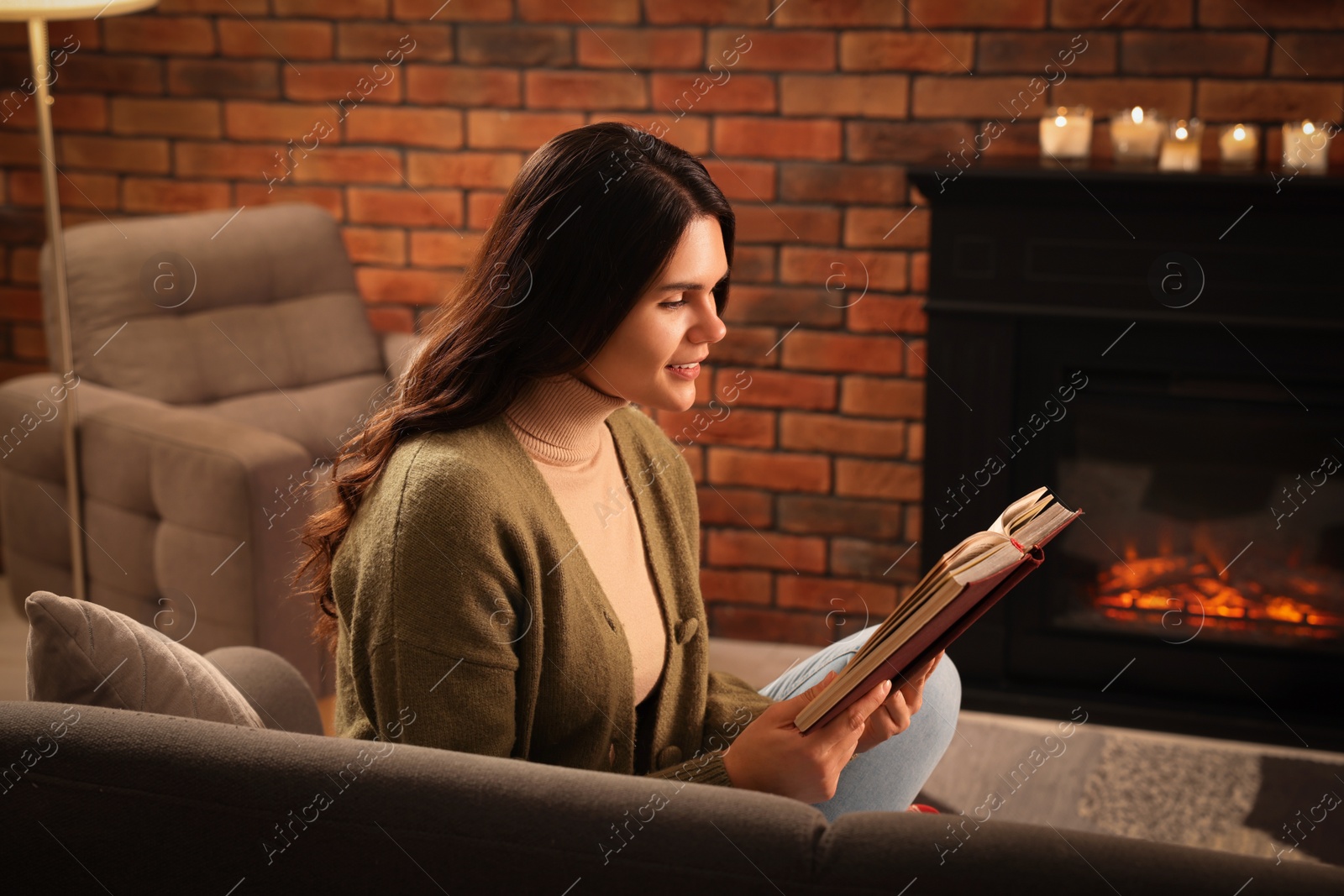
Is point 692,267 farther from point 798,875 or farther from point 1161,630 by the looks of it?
point 1161,630

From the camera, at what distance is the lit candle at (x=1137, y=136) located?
2420 mm

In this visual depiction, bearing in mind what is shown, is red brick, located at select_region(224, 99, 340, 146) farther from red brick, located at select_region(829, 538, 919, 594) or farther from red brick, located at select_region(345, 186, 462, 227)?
red brick, located at select_region(829, 538, 919, 594)

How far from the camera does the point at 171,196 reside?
125 inches

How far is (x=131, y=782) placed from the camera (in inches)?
36.1

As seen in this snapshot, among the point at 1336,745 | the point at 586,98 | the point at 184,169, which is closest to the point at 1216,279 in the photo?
the point at 1336,745

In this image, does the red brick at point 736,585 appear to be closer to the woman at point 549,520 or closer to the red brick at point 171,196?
the red brick at point 171,196

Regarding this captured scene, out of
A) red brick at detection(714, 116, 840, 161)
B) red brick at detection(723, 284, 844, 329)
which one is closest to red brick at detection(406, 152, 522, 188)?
red brick at detection(714, 116, 840, 161)

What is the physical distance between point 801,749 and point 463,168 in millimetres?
2173

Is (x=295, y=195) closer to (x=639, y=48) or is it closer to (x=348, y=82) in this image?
(x=348, y=82)

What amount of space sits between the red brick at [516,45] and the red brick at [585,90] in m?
0.03

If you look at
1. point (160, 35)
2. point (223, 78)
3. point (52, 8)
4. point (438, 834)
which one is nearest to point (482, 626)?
point (438, 834)

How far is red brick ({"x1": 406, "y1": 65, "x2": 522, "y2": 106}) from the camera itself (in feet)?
9.61

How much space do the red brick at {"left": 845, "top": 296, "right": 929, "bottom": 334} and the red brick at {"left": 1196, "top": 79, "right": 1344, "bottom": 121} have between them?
0.67 metres

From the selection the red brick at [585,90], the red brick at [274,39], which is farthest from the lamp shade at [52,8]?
the red brick at [585,90]
